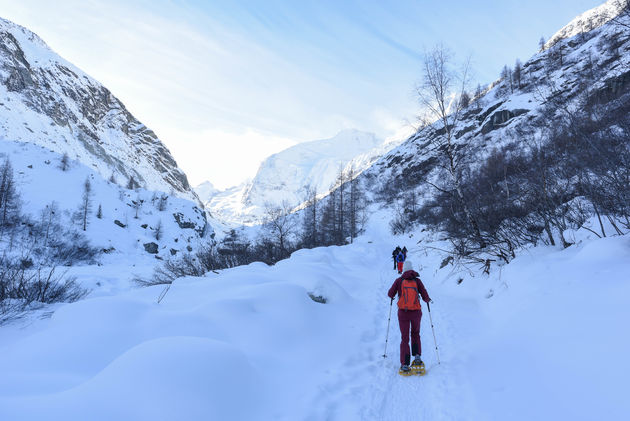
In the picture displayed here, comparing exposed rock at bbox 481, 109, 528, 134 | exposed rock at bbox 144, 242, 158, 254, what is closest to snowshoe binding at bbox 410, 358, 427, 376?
exposed rock at bbox 144, 242, 158, 254

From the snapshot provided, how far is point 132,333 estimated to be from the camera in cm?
429

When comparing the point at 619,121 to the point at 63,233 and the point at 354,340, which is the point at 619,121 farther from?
the point at 63,233

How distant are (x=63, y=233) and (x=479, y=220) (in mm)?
43969

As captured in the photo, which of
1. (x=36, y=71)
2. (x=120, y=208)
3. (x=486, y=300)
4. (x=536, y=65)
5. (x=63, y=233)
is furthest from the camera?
(x=36, y=71)

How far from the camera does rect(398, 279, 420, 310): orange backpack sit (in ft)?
15.9

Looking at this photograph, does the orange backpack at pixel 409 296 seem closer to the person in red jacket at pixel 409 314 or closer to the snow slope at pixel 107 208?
the person in red jacket at pixel 409 314

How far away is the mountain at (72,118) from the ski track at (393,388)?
3371 inches

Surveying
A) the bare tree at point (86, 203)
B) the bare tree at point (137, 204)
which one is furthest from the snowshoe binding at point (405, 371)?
the bare tree at point (137, 204)

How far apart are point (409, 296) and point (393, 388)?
4.94 ft

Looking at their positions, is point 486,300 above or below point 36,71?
below

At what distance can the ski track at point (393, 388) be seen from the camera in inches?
136

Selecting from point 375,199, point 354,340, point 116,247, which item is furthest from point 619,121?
point 375,199

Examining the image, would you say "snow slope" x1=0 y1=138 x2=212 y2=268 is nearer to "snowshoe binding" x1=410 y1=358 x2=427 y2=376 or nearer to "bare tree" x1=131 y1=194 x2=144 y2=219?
"bare tree" x1=131 y1=194 x2=144 y2=219

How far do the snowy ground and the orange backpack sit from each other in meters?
1.04
